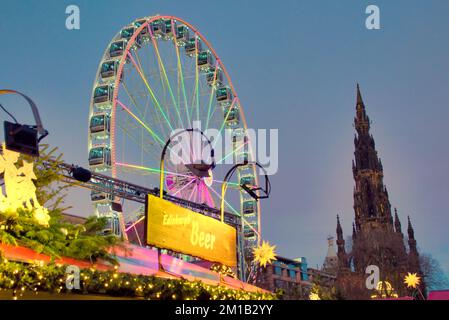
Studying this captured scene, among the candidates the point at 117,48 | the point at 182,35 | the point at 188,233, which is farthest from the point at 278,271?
the point at 188,233

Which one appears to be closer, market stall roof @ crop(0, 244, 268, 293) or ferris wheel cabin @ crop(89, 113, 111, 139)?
market stall roof @ crop(0, 244, 268, 293)

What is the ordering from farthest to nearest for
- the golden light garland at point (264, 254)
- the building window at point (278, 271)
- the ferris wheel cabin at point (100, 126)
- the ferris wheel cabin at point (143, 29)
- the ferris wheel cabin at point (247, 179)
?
the building window at point (278, 271)
the ferris wheel cabin at point (247, 179)
the ferris wheel cabin at point (143, 29)
the ferris wheel cabin at point (100, 126)
the golden light garland at point (264, 254)

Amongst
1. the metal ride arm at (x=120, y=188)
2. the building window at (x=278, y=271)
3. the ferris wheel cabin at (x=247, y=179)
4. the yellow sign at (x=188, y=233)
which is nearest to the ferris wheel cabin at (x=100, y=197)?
the metal ride arm at (x=120, y=188)

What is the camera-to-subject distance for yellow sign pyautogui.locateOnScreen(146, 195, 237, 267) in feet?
39.8

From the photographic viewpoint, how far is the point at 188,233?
13328 millimetres

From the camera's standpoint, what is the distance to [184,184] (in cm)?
3216

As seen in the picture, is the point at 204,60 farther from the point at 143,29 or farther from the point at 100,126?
the point at 100,126

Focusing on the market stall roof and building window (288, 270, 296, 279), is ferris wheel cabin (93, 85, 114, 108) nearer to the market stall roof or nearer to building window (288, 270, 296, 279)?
the market stall roof

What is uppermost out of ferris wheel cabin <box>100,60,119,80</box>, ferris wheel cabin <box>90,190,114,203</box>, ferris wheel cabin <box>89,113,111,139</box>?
ferris wheel cabin <box>100,60,119,80</box>

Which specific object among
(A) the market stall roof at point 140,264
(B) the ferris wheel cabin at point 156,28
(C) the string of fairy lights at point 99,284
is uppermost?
(B) the ferris wheel cabin at point 156,28

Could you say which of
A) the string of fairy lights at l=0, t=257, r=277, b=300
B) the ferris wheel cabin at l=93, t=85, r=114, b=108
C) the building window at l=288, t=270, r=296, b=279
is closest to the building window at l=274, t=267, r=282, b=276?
the building window at l=288, t=270, r=296, b=279

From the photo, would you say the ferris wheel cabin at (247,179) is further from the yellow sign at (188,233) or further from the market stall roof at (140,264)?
the yellow sign at (188,233)

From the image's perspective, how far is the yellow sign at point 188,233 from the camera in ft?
39.8
